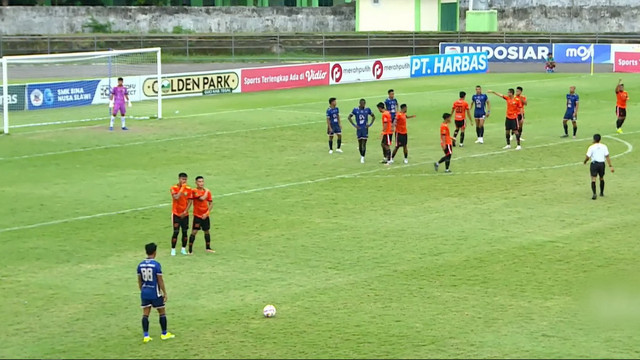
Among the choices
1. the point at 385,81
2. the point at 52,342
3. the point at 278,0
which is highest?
the point at 278,0

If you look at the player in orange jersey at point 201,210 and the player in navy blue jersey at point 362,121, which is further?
the player in navy blue jersey at point 362,121

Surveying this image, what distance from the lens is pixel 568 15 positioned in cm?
8150

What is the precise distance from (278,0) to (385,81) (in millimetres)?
29670

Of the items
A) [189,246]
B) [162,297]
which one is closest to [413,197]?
[189,246]

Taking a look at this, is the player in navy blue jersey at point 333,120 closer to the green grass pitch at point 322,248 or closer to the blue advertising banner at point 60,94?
the green grass pitch at point 322,248

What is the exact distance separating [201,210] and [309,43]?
183 feet

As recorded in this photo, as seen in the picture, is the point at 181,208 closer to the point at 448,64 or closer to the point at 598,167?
the point at 598,167

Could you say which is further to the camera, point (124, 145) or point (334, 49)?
point (334, 49)

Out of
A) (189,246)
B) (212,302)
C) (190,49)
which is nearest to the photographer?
(212,302)

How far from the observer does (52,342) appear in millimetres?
17094

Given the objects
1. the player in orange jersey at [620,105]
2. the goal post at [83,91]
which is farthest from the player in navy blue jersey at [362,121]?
the goal post at [83,91]

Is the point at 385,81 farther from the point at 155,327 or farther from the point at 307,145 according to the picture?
the point at 155,327

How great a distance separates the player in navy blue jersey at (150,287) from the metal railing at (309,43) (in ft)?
187

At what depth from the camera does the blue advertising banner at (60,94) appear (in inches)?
1800
